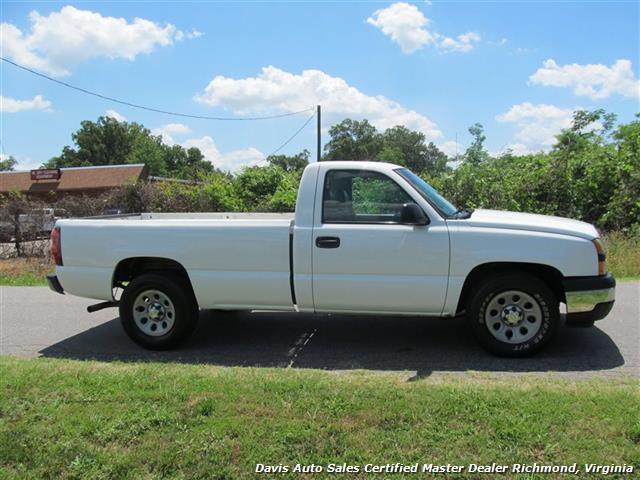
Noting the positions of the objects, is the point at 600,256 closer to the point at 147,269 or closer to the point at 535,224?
the point at 535,224

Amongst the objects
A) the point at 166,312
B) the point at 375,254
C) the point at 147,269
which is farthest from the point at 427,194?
the point at 147,269

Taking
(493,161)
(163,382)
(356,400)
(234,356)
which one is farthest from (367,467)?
(493,161)

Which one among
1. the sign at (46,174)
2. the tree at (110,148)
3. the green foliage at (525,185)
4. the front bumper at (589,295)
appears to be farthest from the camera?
the tree at (110,148)

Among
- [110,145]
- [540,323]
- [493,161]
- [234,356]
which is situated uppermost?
[110,145]

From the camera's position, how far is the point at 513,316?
535 cm

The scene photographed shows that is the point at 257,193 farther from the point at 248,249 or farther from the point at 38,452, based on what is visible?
the point at 38,452

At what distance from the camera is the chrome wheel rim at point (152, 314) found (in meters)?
6.05

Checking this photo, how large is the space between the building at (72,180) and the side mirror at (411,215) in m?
44.1

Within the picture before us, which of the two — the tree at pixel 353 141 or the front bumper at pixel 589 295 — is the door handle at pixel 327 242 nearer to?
the front bumper at pixel 589 295

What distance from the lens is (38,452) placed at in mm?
3533

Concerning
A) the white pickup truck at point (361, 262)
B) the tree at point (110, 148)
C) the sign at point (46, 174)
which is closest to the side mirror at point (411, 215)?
the white pickup truck at point (361, 262)

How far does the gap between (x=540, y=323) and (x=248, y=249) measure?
294cm

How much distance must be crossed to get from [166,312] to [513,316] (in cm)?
361

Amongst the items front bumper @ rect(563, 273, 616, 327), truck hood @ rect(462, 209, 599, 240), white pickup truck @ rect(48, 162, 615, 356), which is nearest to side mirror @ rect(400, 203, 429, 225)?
white pickup truck @ rect(48, 162, 615, 356)
